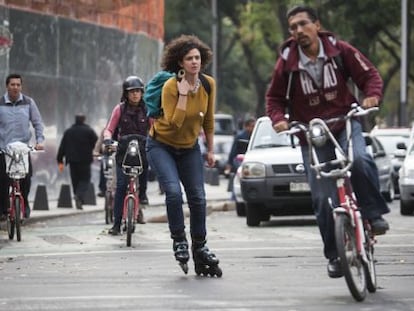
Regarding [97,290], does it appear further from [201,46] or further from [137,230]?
[137,230]

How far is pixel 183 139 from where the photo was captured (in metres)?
11.5

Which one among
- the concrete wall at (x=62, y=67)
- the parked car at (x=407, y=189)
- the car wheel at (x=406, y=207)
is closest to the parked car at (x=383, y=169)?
the parked car at (x=407, y=189)

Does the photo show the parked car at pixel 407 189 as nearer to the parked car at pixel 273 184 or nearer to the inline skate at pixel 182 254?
the parked car at pixel 273 184

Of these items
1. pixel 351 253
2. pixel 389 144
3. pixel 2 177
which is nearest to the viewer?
pixel 351 253

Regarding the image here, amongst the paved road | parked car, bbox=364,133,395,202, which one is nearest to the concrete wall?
parked car, bbox=364,133,395,202

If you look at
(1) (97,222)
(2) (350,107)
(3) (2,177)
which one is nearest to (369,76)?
(2) (350,107)

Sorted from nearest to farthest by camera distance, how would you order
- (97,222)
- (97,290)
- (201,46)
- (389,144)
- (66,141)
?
(97,290)
(201,46)
(97,222)
(66,141)
(389,144)

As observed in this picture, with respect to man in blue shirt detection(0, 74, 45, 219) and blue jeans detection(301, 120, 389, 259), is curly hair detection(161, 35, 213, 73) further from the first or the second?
man in blue shirt detection(0, 74, 45, 219)

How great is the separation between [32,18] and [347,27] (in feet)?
72.6

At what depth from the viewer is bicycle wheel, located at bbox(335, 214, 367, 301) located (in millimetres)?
9000

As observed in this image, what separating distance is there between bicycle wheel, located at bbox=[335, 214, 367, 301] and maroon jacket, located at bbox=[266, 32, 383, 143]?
0.87m

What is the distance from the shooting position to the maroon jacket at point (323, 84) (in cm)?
973

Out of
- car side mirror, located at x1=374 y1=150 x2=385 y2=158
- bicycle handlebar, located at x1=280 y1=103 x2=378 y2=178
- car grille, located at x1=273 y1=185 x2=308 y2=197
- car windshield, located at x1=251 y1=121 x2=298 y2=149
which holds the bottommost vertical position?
car grille, located at x1=273 y1=185 x2=308 y2=197

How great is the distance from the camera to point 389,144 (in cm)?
3241
